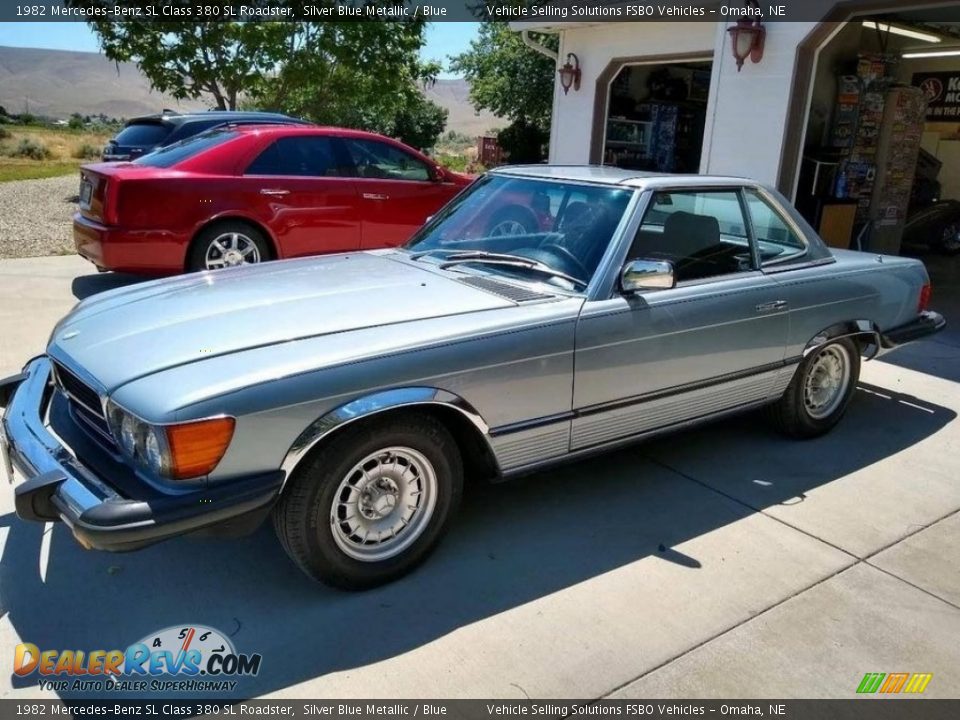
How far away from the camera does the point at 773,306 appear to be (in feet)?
13.9

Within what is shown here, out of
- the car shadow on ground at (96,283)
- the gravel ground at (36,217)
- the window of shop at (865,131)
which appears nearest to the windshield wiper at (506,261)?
the car shadow on ground at (96,283)

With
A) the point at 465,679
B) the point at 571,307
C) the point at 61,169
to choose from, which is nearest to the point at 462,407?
the point at 571,307

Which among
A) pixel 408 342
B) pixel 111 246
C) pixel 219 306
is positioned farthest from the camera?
pixel 111 246

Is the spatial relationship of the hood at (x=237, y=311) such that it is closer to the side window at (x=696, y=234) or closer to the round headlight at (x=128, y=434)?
the round headlight at (x=128, y=434)

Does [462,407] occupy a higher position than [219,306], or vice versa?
[219,306]

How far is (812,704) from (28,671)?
8.59ft

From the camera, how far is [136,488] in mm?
2646

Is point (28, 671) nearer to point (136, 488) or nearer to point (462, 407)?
point (136, 488)

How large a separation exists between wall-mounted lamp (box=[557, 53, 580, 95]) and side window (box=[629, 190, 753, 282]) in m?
8.68

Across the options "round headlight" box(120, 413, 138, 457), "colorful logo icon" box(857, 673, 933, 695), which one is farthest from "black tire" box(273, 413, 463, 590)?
"colorful logo icon" box(857, 673, 933, 695)

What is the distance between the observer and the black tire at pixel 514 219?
405 centimetres

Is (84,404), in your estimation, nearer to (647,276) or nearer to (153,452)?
(153,452)

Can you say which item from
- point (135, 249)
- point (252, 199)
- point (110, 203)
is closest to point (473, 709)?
point (135, 249)

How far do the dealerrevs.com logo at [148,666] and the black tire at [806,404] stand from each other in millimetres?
3306
